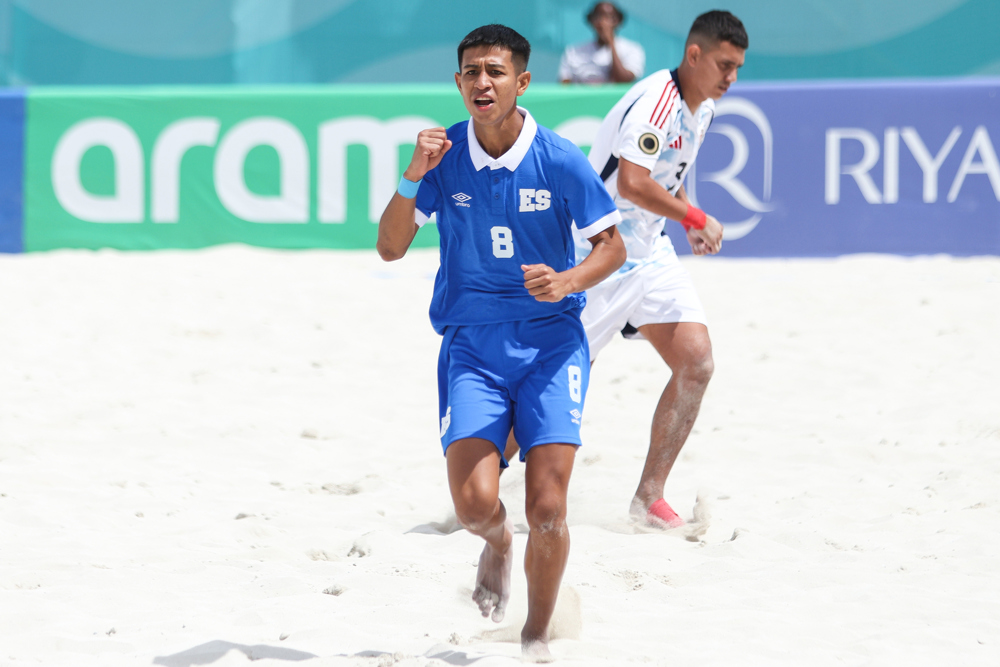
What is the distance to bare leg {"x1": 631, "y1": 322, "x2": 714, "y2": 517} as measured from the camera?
428cm

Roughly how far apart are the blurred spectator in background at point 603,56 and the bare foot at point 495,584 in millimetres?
6962

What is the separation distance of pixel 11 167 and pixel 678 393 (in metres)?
7.20

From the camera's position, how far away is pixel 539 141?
3086 mm

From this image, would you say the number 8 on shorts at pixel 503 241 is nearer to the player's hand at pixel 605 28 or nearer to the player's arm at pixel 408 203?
the player's arm at pixel 408 203

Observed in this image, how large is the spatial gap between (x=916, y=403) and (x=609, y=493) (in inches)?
83.7

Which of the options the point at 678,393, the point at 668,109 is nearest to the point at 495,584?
the point at 678,393

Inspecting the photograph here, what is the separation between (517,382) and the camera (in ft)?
10.0

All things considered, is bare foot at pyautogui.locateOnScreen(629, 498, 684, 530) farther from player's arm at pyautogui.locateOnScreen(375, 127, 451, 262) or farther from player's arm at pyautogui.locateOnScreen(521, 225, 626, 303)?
player's arm at pyautogui.locateOnScreen(375, 127, 451, 262)

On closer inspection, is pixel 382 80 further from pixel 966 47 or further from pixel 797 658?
pixel 797 658

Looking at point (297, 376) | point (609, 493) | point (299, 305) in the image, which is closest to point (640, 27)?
point (299, 305)

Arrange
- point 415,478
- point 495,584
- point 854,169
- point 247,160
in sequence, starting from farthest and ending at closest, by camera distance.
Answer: point 247,160
point 854,169
point 415,478
point 495,584

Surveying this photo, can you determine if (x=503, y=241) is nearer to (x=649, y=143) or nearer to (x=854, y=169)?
(x=649, y=143)

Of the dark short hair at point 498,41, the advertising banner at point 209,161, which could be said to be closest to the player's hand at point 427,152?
the dark short hair at point 498,41

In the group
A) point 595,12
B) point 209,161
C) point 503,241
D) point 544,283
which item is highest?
point 595,12
